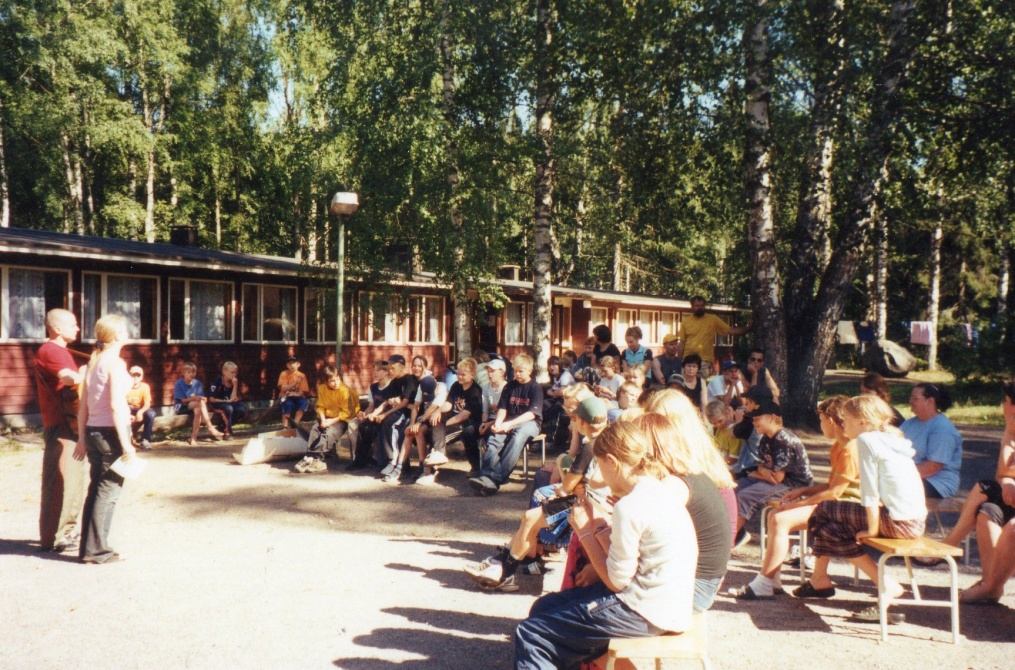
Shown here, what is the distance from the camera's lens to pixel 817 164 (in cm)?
1298

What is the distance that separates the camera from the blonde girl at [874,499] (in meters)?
5.07

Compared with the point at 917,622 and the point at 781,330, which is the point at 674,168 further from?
the point at 917,622

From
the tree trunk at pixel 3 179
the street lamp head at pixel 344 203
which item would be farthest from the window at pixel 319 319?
the tree trunk at pixel 3 179

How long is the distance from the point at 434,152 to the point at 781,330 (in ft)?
24.6

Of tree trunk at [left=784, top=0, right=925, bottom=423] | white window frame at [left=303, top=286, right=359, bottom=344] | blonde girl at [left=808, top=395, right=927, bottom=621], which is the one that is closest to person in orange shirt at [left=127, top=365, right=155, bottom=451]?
white window frame at [left=303, top=286, right=359, bottom=344]

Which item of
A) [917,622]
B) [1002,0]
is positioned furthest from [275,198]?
[917,622]

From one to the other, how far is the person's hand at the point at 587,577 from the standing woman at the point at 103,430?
12.5 feet

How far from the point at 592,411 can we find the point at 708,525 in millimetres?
2108

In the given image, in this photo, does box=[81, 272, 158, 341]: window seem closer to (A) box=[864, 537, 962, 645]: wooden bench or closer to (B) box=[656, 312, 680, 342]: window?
(A) box=[864, 537, 962, 645]: wooden bench

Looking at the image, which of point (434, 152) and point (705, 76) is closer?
point (705, 76)

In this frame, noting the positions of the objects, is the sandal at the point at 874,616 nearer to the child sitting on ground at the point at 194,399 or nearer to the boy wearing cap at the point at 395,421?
the boy wearing cap at the point at 395,421

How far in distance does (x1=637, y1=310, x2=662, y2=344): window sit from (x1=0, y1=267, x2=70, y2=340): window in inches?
907

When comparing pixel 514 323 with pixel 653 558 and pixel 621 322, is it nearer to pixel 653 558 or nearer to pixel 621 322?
pixel 621 322

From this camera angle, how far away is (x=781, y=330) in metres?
13.2
